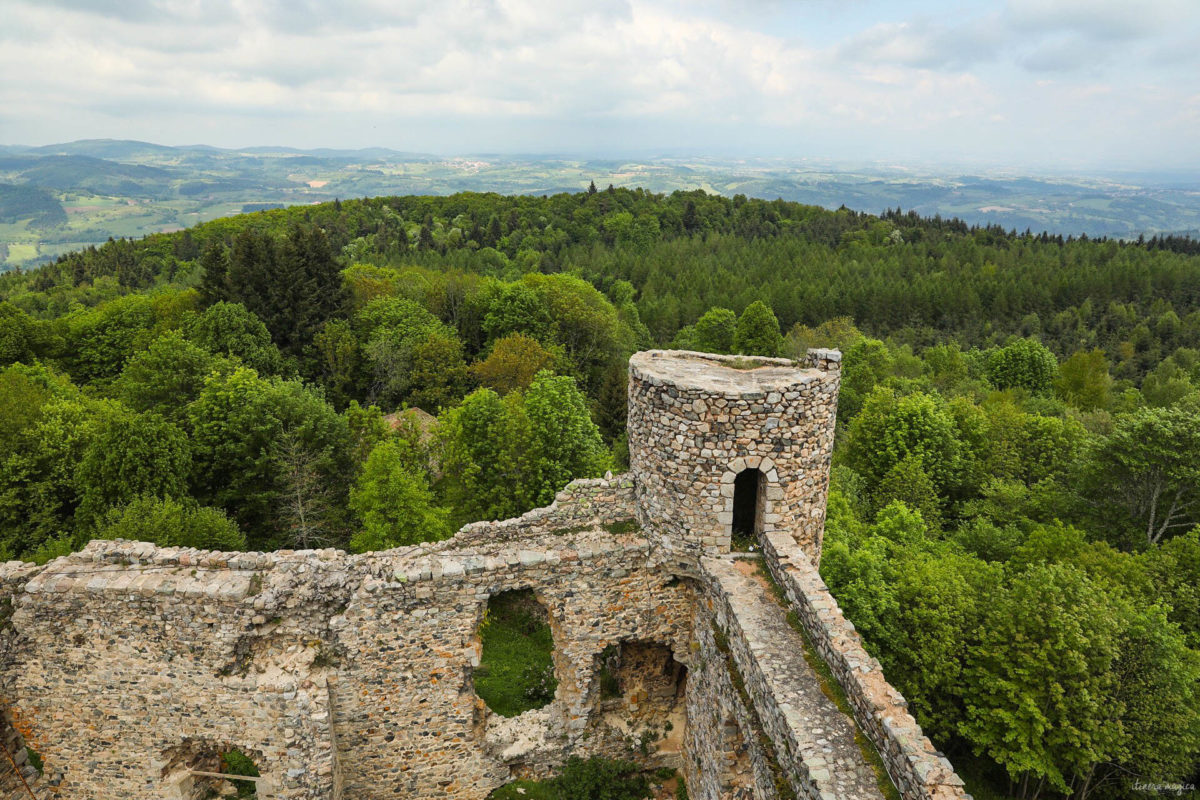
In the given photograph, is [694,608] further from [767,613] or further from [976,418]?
[976,418]

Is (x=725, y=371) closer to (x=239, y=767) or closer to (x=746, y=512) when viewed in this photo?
(x=746, y=512)

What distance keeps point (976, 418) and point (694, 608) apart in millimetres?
27528

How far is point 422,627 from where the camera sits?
11438mm

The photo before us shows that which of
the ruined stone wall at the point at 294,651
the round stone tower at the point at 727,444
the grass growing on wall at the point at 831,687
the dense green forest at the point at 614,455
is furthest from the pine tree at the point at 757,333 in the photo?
the grass growing on wall at the point at 831,687

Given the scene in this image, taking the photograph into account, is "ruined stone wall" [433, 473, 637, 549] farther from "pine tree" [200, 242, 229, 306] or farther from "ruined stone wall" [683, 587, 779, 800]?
"pine tree" [200, 242, 229, 306]

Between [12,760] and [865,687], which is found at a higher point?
[865,687]

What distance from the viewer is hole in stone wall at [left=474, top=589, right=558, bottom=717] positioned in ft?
57.9

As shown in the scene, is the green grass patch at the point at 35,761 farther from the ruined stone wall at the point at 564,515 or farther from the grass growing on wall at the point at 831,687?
the grass growing on wall at the point at 831,687

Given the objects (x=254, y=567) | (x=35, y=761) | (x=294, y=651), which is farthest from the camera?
(x=35, y=761)

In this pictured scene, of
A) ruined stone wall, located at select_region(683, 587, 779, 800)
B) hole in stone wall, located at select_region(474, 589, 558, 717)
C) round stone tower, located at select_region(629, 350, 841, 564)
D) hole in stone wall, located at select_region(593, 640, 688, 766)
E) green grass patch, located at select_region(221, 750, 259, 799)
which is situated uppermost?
round stone tower, located at select_region(629, 350, 841, 564)

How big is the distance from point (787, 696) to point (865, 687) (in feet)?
3.61

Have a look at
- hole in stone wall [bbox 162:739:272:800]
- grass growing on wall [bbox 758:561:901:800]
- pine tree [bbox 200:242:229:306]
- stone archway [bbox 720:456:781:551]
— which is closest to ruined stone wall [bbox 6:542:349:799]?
hole in stone wall [bbox 162:739:272:800]

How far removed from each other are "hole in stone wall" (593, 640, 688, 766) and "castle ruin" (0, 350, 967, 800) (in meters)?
0.90

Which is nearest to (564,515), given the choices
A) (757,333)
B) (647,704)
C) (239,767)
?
(647,704)
